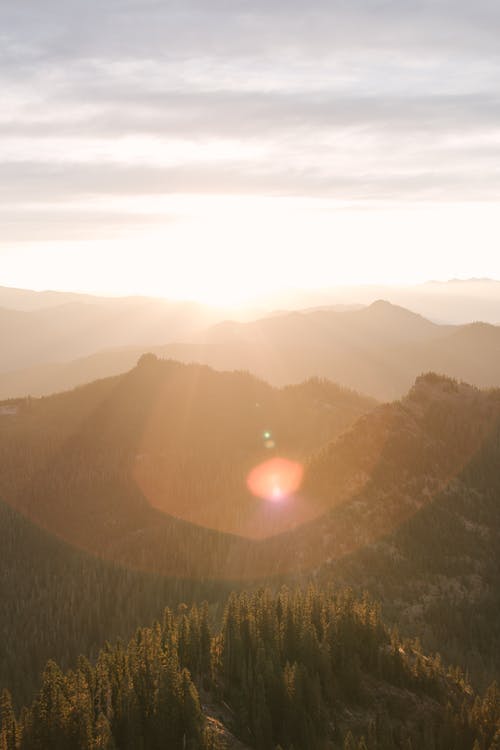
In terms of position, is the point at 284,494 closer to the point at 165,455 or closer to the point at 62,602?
the point at 62,602

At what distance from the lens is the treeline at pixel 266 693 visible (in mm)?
40750

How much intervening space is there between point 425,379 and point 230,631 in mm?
86061

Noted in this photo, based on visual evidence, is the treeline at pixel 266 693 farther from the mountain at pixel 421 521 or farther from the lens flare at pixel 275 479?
the lens flare at pixel 275 479

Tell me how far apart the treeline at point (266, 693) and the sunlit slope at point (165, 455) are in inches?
2150

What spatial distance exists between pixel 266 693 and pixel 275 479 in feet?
283

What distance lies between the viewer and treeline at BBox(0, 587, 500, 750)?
4075 cm

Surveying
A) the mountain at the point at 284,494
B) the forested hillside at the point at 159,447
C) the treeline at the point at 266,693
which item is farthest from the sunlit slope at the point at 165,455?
the treeline at the point at 266,693

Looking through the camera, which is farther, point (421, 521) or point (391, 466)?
point (391, 466)

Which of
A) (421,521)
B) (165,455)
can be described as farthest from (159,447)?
(421,521)

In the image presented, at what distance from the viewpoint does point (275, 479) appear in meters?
135

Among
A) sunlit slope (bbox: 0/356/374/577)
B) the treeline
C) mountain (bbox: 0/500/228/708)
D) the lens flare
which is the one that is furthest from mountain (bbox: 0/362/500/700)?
the treeline

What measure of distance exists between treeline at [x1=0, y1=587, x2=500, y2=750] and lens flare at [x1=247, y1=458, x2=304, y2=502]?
58544 millimetres

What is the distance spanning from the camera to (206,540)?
12456 cm

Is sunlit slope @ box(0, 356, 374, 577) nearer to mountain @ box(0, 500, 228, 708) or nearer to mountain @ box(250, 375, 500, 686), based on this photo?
mountain @ box(0, 500, 228, 708)
